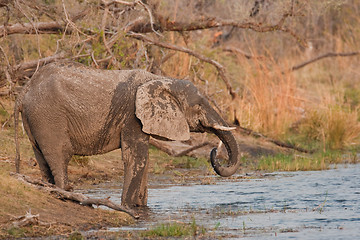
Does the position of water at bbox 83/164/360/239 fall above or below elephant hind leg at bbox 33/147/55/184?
below

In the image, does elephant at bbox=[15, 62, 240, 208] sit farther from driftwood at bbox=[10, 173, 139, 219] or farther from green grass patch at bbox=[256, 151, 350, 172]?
green grass patch at bbox=[256, 151, 350, 172]

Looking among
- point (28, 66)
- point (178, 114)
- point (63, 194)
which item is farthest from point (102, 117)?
point (28, 66)

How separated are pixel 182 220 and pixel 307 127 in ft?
31.4

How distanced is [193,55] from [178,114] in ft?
17.0

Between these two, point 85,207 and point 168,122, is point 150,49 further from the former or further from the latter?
point 85,207

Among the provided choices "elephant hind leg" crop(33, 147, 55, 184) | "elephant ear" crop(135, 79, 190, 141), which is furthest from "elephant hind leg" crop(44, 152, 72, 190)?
"elephant ear" crop(135, 79, 190, 141)

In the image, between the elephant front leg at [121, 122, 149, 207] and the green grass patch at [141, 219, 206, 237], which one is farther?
the elephant front leg at [121, 122, 149, 207]

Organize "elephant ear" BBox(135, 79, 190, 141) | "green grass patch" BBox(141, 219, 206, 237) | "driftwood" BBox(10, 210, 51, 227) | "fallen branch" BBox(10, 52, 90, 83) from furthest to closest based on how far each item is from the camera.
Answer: "fallen branch" BBox(10, 52, 90, 83) → "elephant ear" BBox(135, 79, 190, 141) → "green grass patch" BBox(141, 219, 206, 237) → "driftwood" BBox(10, 210, 51, 227)

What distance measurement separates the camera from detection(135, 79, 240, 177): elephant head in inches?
336

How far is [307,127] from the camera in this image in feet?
54.1

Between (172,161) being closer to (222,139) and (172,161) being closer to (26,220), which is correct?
(222,139)

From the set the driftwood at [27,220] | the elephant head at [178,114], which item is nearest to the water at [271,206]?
the elephant head at [178,114]

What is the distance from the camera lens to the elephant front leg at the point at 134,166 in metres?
8.48

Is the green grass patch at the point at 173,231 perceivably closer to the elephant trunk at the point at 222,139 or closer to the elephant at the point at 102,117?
the elephant at the point at 102,117
